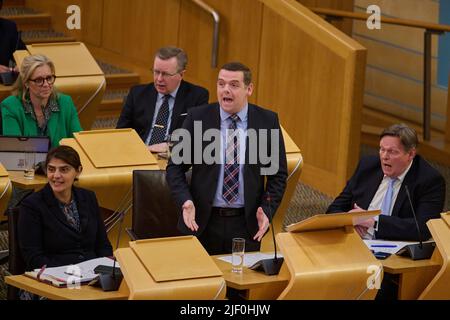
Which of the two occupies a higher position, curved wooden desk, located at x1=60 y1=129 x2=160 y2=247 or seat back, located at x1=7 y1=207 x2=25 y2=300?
curved wooden desk, located at x1=60 y1=129 x2=160 y2=247

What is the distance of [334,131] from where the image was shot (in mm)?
9078

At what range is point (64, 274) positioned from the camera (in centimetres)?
534

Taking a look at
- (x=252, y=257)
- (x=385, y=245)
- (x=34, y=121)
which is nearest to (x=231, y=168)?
(x=252, y=257)

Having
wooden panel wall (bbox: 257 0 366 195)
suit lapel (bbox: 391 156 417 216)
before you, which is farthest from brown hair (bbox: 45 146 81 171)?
wooden panel wall (bbox: 257 0 366 195)

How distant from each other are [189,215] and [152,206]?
56cm

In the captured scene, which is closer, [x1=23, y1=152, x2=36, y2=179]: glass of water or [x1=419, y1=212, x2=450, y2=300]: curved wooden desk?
[x1=419, y1=212, x2=450, y2=300]: curved wooden desk

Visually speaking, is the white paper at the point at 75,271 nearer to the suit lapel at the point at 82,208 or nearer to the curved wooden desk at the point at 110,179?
the suit lapel at the point at 82,208

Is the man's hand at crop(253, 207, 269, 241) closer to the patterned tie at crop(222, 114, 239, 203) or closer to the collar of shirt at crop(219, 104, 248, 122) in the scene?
the patterned tie at crop(222, 114, 239, 203)

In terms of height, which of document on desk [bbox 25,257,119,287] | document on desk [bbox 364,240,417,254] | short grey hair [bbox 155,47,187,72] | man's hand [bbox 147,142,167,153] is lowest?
document on desk [bbox 25,257,119,287]

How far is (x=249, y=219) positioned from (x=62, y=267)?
43.5 inches

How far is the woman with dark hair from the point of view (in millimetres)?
5734

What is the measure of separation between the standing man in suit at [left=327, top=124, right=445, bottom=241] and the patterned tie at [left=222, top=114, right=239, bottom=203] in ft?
2.23

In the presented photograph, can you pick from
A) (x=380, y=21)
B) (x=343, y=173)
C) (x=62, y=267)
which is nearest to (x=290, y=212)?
(x=343, y=173)
